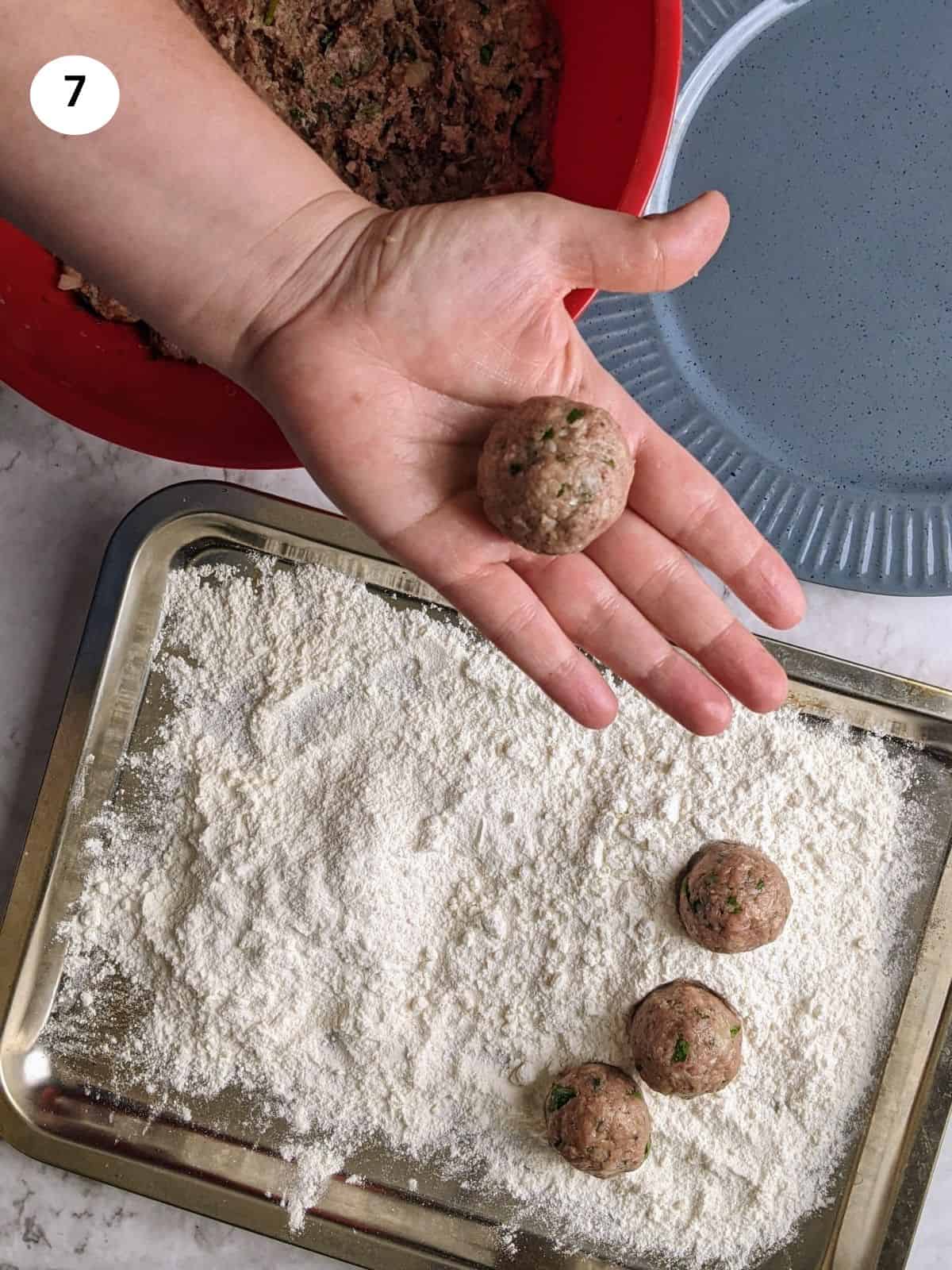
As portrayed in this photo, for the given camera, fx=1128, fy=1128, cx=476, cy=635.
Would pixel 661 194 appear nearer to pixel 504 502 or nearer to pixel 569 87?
pixel 569 87

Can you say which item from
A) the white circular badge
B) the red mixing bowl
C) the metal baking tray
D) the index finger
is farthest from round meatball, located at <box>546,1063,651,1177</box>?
the white circular badge

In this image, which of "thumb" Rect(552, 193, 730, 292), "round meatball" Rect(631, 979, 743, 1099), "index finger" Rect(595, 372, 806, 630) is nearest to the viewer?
"thumb" Rect(552, 193, 730, 292)

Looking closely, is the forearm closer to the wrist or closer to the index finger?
the wrist

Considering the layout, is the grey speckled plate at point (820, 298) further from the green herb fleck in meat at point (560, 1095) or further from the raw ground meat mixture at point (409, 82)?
the green herb fleck in meat at point (560, 1095)

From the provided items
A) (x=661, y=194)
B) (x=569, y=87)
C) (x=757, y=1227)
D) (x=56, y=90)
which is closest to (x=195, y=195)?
(x=56, y=90)

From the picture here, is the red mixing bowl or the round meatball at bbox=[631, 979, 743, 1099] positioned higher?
the red mixing bowl

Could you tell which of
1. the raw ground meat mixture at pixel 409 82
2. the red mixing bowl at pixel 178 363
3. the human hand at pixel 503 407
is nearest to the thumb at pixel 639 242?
the human hand at pixel 503 407

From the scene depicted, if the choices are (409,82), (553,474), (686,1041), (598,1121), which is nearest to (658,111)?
(409,82)
